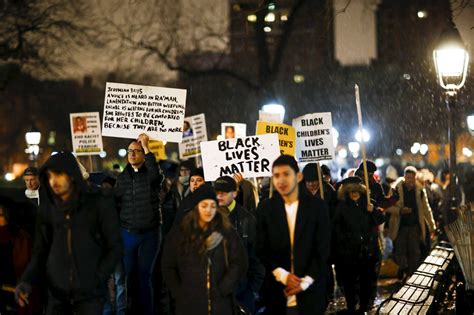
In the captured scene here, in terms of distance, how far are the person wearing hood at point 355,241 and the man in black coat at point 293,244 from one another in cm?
364

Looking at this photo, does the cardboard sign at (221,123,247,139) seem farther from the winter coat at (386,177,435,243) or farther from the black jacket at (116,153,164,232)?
the black jacket at (116,153,164,232)

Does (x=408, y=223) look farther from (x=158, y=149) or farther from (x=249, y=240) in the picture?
(x=249, y=240)

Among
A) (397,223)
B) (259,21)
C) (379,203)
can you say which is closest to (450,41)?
(379,203)

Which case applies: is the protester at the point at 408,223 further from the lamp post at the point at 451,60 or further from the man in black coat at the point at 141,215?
the man in black coat at the point at 141,215

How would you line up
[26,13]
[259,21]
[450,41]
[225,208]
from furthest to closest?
[26,13], [259,21], [450,41], [225,208]

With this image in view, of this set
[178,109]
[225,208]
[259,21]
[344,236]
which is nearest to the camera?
[225,208]

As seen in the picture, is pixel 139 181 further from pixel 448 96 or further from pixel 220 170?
pixel 448 96

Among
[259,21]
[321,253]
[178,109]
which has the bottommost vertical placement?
[321,253]

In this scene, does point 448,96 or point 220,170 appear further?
point 448,96

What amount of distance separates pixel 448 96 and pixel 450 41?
34.1 inches

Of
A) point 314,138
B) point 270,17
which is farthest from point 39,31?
point 314,138

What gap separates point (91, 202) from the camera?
310 inches

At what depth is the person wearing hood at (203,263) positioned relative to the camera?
25.0 ft

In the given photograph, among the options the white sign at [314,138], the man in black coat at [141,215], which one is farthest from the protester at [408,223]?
the man in black coat at [141,215]
